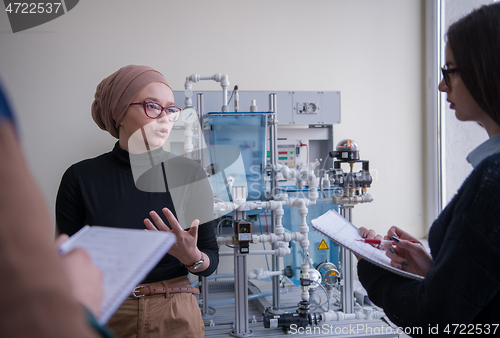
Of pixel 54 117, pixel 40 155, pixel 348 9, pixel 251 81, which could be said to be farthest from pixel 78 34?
pixel 348 9

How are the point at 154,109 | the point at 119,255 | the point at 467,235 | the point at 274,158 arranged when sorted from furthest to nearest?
the point at 274,158 < the point at 154,109 < the point at 467,235 < the point at 119,255

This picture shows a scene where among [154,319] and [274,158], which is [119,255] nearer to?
[154,319]

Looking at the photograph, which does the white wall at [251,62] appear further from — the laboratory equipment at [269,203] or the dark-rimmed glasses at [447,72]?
the dark-rimmed glasses at [447,72]

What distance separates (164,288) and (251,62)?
8.53ft

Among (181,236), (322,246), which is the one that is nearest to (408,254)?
(181,236)

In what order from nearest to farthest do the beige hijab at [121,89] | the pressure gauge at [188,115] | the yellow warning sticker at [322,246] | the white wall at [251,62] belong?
the beige hijab at [121,89] → the pressure gauge at [188,115] → the yellow warning sticker at [322,246] → the white wall at [251,62]

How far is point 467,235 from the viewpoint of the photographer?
62 cm

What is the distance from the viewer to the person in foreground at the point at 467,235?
619mm

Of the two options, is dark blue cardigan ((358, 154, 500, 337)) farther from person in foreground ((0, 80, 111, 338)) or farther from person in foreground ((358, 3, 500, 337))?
person in foreground ((0, 80, 111, 338))

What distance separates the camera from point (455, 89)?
0.78 meters

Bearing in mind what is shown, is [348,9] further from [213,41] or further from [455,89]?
[455,89]

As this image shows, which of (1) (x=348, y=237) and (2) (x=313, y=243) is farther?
(2) (x=313, y=243)

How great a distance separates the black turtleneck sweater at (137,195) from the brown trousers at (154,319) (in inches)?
2.8

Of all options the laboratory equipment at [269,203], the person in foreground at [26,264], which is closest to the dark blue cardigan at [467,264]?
the person in foreground at [26,264]
